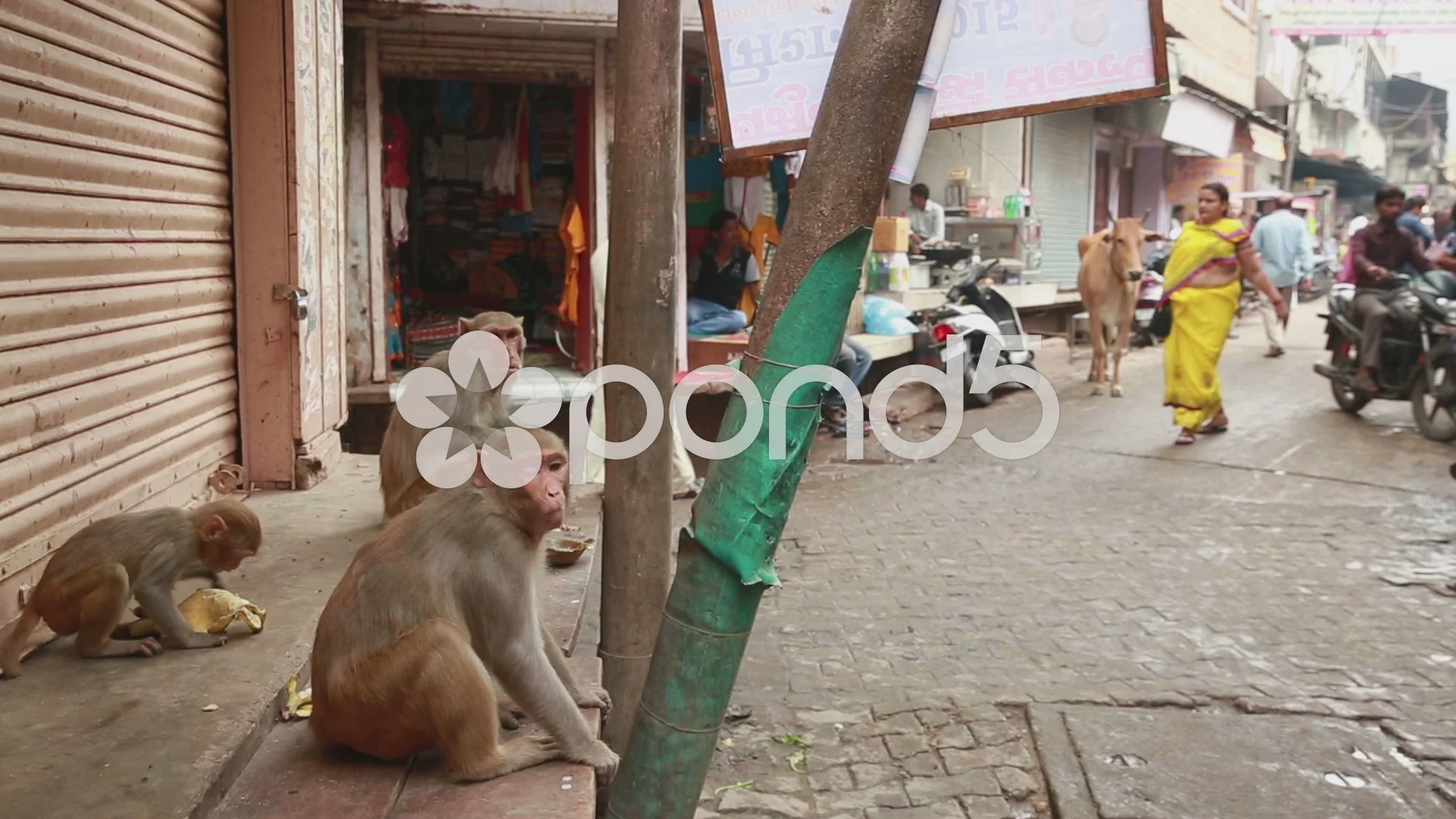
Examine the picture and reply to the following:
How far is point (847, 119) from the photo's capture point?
2.34m

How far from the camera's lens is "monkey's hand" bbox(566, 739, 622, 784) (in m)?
3.16

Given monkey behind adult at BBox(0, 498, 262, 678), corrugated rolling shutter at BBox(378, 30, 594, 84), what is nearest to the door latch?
monkey behind adult at BBox(0, 498, 262, 678)

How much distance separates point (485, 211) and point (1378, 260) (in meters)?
8.15

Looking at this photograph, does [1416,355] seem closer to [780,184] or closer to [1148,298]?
[780,184]

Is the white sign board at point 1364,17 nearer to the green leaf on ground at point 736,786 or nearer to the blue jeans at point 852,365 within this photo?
the blue jeans at point 852,365

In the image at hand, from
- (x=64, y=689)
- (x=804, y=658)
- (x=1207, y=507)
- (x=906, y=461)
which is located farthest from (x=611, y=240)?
(x=906, y=461)

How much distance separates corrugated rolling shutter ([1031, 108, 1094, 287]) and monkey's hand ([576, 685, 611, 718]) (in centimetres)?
1481

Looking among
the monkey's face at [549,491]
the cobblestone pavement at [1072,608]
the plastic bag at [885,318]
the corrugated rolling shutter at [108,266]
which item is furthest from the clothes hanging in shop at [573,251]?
the monkey's face at [549,491]

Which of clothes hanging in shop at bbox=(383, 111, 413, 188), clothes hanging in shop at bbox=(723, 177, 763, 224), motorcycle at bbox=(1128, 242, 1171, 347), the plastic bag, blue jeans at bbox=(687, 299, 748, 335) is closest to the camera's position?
clothes hanging in shop at bbox=(383, 111, 413, 188)

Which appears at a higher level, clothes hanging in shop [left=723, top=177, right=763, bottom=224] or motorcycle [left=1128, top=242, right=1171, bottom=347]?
clothes hanging in shop [left=723, top=177, right=763, bottom=224]

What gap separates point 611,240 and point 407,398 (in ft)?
5.60

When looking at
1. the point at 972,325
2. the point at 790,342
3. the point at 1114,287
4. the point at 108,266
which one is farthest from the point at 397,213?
the point at 790,342

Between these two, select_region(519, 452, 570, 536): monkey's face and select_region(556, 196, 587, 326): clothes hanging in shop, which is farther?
select_region(556, 196, 587, 326): clothes hanging in shop

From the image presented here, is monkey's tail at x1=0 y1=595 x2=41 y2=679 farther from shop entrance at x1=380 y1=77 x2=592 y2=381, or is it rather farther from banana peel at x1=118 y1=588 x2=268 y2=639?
shop entrance at x1=380 y1=77 x2=592 y2=381
